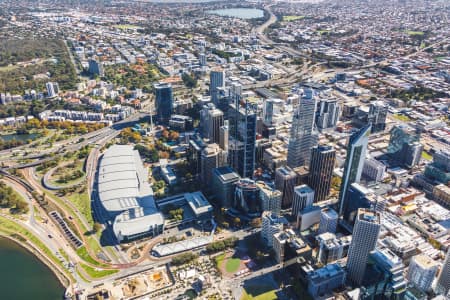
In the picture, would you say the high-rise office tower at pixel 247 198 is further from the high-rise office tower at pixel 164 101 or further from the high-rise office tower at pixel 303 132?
the high-rise office tower at pixel 164 101

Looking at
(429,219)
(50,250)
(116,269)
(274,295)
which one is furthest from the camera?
(429,219)

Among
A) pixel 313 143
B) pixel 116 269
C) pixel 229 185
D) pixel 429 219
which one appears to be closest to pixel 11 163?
pixel 116 269

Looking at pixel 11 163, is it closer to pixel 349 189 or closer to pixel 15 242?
pixel 15 242

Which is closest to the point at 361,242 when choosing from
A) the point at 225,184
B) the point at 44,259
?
the point at 225,184

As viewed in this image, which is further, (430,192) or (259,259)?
(430,192)

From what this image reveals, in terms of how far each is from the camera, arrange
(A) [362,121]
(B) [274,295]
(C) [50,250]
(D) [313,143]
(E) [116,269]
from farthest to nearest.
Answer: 1. (A) [362,121]
2. (D) [313,143]
3. (C) [50,250]
4. (E) [116,269]
5. (B) [274,295]
